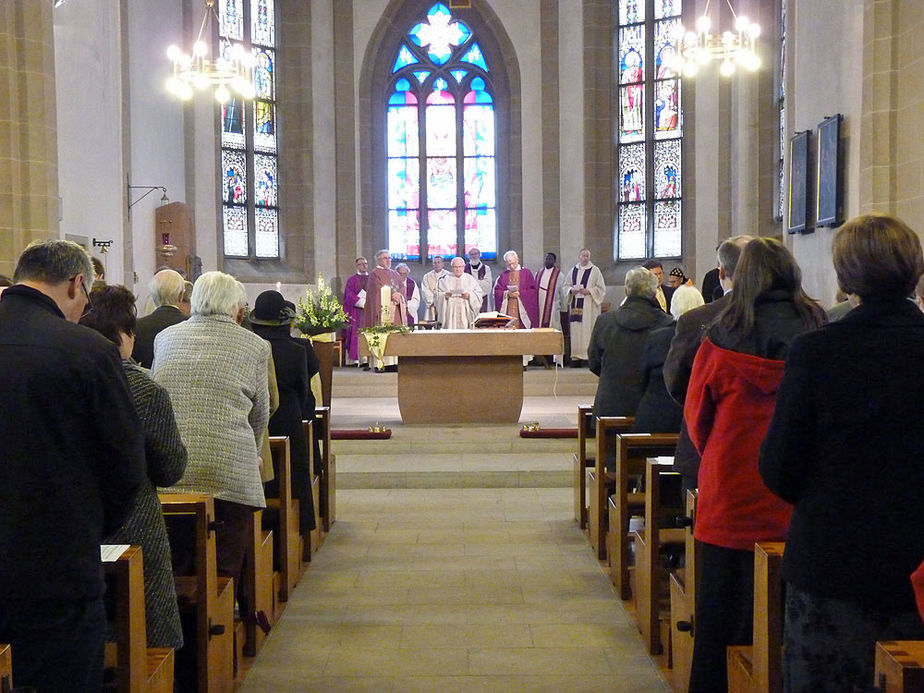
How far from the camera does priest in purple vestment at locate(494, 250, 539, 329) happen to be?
Result: 1569 cm

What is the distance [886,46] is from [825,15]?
5.01 ft

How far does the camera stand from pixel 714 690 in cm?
340

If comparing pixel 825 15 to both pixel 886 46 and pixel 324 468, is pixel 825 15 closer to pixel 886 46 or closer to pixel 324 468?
pixel 886 46

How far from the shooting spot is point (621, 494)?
5.31 metres

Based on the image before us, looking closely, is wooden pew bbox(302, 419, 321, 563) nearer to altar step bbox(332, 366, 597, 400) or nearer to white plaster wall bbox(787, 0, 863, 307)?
white plaster wall bbox(787, 0, 863, 307)

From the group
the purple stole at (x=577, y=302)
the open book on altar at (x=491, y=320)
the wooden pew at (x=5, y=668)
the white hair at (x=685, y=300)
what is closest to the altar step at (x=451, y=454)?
the open book on altar at (x=491, y=320)

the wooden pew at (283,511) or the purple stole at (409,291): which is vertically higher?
the purple stole at (409,291)

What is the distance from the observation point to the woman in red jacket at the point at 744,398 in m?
3.18

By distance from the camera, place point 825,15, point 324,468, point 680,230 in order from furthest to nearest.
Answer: point 680,230
point 825,15
point 324,468

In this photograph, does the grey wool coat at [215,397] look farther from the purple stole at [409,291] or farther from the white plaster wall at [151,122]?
the purple stole at [409,291]

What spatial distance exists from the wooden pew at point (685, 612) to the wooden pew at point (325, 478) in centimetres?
299

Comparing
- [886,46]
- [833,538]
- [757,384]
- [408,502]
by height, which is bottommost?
[408,502]

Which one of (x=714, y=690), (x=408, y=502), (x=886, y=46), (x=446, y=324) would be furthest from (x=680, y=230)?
(x=714, y=690)

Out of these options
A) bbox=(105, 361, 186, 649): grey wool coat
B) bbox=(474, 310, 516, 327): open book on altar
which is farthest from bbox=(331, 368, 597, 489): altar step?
bbox=(105, 361, 186, 649): grey wool coat
